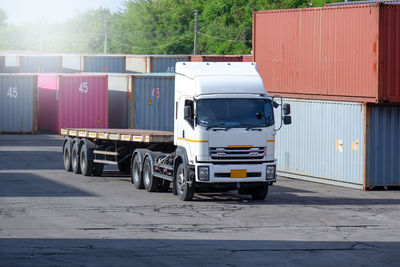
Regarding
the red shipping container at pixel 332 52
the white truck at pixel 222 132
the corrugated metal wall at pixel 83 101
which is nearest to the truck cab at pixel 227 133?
the white truck at pixel 222 132

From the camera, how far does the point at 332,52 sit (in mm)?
26125

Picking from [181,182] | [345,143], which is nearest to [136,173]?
[181,182]

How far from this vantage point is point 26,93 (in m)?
46.4

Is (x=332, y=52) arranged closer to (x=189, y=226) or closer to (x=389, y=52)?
(x=389, y=52)

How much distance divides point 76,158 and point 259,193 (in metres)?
8.50

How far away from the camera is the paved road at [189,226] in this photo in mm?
13594

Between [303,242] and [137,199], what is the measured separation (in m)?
7.26

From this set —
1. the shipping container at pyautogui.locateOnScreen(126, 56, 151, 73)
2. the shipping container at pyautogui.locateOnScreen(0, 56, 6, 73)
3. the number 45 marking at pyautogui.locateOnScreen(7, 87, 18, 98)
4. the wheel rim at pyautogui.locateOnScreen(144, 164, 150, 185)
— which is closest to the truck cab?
the wheel rim at pyautogui.locateOnScreen(144, 164, 150, 185)

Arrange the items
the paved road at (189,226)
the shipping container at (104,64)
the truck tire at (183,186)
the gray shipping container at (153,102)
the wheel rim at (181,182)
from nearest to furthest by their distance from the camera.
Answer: the paved road at (189,226), the truck tire at (183,186), the wheel rim at (181,182), the gray shipping container at (153,102), the shipping container at (104,64)

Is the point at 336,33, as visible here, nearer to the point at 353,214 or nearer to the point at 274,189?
the point at 274,189

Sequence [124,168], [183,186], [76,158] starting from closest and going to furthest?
1. [183,186]
2. [76,158]
3. [124,168]

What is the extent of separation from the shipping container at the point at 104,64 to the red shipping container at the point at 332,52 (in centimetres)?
2972

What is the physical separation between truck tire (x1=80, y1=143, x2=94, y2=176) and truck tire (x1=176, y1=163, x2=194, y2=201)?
6.16 m

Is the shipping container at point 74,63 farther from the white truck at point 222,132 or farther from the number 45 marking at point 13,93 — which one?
the white truck at point 222,132
